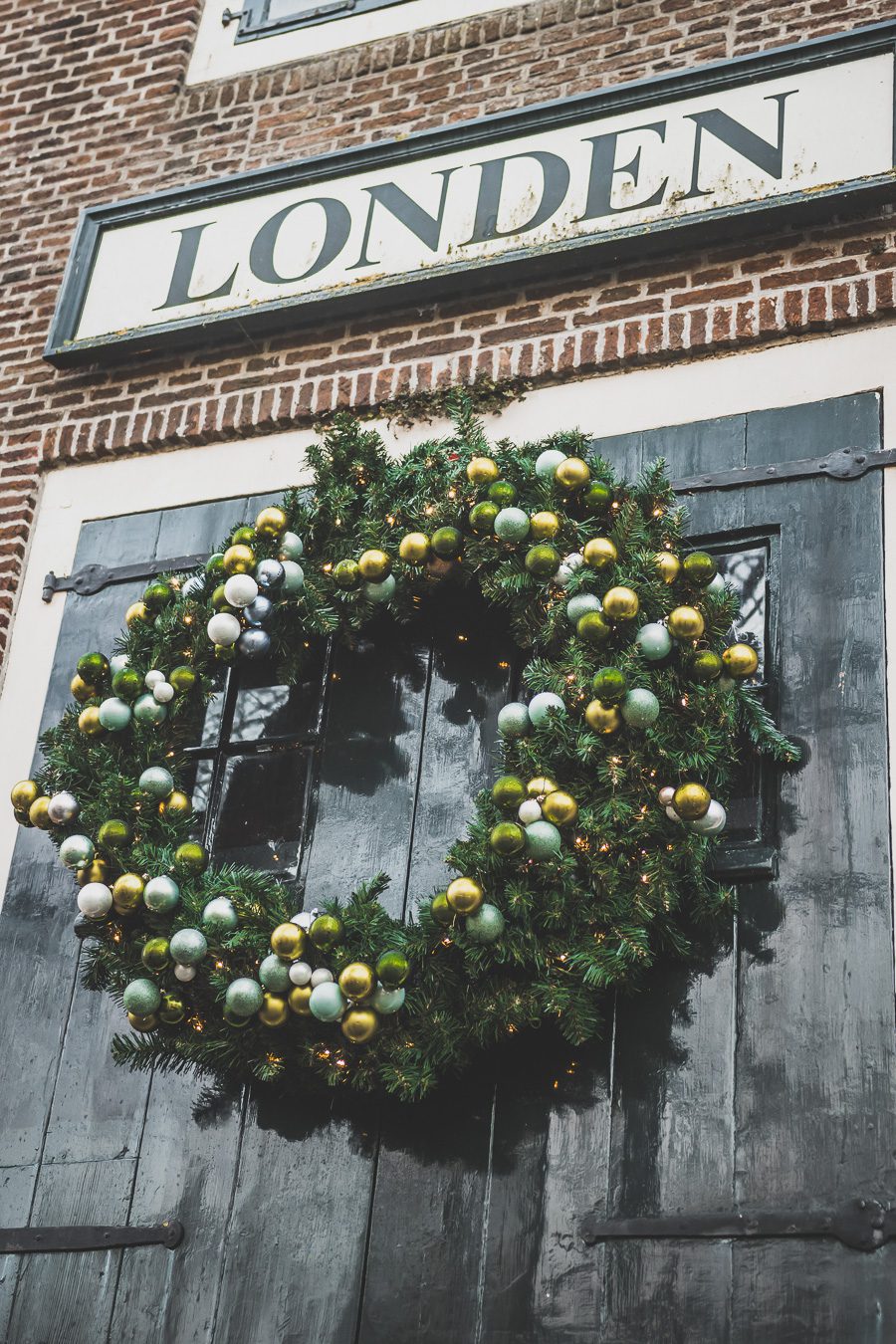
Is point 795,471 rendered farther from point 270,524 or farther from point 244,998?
point 244,998

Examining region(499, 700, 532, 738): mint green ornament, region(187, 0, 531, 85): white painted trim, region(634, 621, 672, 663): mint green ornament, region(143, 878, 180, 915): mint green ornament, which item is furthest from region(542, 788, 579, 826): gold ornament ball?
region(187, 0, 531, 85): white painted trim

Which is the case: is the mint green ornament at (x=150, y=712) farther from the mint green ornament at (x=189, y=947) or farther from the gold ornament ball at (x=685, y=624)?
the gold ornament ball at (x=685, y=624)

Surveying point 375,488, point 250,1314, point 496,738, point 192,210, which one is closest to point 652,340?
point 375,488

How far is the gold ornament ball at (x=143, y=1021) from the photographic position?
4539 millimetres

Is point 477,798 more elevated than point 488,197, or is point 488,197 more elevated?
point 488,197

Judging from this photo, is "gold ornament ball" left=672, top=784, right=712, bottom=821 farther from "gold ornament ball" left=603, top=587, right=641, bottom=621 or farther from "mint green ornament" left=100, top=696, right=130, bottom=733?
"mint green ornament" left=100, top=696, right=130, bottom=733

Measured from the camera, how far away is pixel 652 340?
5.50 meters

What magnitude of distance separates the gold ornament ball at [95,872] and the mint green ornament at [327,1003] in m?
0.87

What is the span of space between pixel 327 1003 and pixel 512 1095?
633mm

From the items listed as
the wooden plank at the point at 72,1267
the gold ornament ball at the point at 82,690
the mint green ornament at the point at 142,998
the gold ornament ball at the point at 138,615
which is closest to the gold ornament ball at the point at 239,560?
the gold ornament ball at the point at 138,615

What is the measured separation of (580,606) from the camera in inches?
181

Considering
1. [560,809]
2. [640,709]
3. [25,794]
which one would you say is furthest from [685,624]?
[25,794]

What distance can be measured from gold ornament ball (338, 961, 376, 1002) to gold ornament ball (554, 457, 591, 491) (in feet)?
A: 5.32

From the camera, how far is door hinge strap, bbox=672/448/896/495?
16.4 feet
